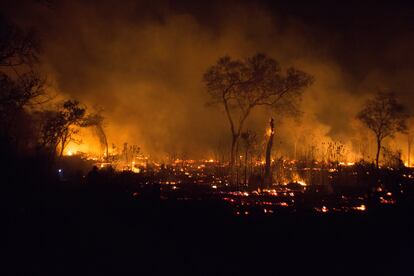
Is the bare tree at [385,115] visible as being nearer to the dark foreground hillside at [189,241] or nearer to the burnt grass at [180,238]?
the burnt grass at [180,238]

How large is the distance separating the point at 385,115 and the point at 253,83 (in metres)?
8.72

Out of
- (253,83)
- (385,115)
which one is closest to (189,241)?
(253,83)

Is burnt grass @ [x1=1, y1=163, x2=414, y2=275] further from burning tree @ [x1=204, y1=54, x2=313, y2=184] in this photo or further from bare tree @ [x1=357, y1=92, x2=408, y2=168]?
bare tree @ [x1=357, y1=92, x2=408, y2=168]

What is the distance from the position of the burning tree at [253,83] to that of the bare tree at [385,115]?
18.8ft

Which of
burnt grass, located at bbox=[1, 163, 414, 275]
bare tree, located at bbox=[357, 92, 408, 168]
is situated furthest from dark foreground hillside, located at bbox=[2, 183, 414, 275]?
bare tree, located at bbox=[357, 92, 408, 168]

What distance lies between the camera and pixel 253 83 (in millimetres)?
22328

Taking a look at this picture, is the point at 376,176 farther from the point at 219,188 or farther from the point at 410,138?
the point at 410,138

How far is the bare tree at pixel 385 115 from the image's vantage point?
25422mm

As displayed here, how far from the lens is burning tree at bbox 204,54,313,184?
73.2 ft

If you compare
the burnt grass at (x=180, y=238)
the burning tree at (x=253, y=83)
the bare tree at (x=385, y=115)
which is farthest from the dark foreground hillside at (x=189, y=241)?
the bare tree at (x=385, y=115)

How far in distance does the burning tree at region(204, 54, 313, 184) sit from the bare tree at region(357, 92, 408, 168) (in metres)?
5.74

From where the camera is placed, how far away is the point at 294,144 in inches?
1154

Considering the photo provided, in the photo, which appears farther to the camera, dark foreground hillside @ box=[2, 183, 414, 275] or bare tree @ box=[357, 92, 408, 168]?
bare tree @ box=[357, 92, 408, 168]

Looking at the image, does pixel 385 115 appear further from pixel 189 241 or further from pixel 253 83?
pixel 189 241
